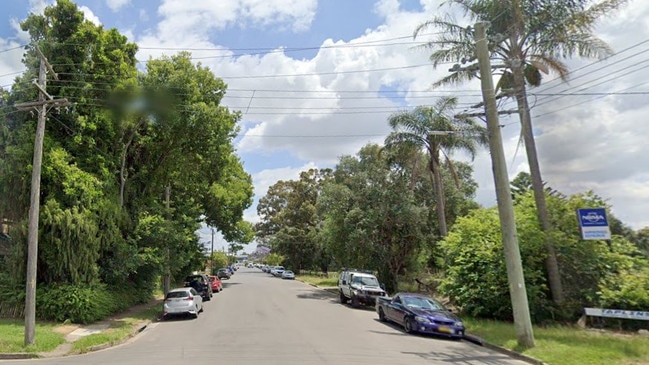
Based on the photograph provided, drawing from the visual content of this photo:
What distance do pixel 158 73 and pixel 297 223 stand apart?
56.0 metres

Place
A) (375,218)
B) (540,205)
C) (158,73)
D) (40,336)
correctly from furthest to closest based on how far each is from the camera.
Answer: (375,218), (158,73), (540,205), (40,336)

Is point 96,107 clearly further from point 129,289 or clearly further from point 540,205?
point 540,205

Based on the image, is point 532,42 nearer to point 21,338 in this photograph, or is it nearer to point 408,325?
point 408,325

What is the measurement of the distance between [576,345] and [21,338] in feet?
51.2

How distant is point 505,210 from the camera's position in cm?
1352

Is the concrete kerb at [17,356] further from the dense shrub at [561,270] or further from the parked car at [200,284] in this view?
the parked car at [200,284]

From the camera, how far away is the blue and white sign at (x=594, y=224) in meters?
15.1

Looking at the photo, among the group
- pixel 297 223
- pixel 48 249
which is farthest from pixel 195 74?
pixel 297 223

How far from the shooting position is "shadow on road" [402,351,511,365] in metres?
11.3

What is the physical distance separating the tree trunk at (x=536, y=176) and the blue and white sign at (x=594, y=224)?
1.58m

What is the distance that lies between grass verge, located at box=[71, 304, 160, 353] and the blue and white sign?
1554 centimetres

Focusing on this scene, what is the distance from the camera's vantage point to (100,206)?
19.1 metres

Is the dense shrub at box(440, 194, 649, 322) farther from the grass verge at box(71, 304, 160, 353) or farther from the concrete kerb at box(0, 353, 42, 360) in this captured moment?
the concrete kerb at box(0, 353, 42, 360)

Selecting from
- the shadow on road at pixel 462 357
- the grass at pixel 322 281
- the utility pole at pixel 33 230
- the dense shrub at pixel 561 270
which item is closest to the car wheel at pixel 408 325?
the shadow on road at pixel 462 357
